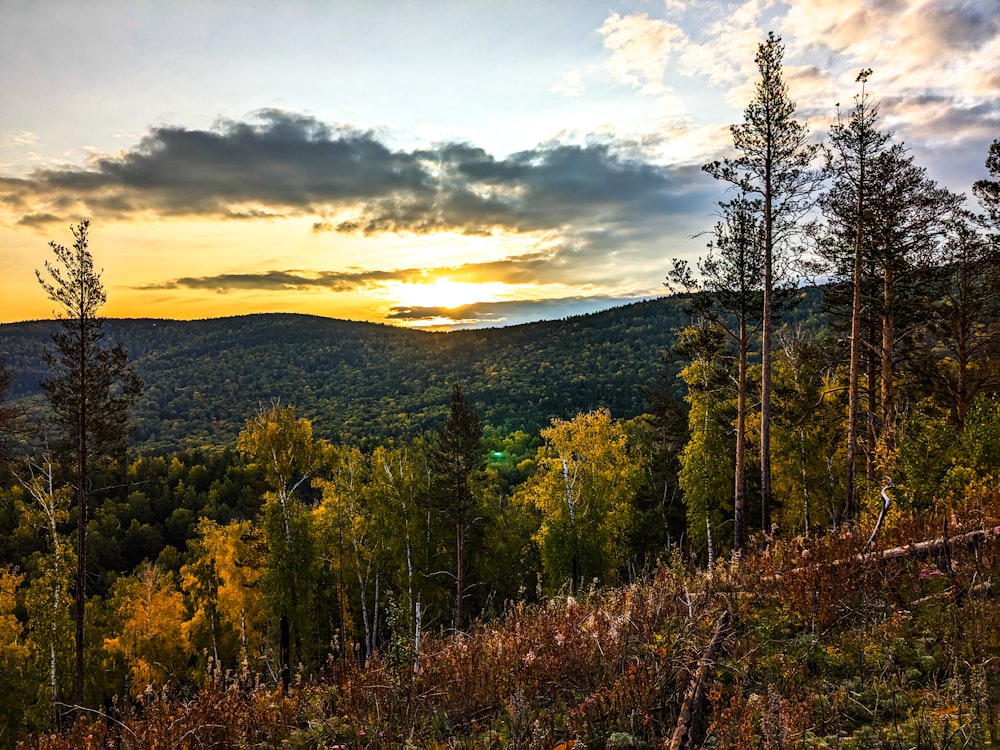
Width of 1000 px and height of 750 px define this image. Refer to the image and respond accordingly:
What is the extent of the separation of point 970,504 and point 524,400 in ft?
416

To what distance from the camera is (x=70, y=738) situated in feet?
16.9

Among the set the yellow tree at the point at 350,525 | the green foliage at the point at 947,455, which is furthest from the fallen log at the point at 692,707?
the yellow tree at the point at 350,525

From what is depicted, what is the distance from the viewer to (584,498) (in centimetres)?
2967

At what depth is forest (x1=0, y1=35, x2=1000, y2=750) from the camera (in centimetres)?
437

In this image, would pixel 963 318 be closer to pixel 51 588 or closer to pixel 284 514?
pixel 284 514

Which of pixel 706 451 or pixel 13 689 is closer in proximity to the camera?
pixel 13 689

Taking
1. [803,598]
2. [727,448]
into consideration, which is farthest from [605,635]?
[727,448]

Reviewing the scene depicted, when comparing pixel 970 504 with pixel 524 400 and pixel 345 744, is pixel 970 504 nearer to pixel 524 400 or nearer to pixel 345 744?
pixel 345 744

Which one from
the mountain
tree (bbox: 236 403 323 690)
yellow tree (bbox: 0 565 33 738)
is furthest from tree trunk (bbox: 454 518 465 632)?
the mountain

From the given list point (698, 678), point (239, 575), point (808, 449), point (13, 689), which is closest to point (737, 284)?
point (808, 449)

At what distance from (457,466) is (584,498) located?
22.4 feet

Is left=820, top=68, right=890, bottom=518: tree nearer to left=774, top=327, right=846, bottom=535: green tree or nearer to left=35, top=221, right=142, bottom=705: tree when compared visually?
left=774, top=327, right=846, bottom=535: green tree

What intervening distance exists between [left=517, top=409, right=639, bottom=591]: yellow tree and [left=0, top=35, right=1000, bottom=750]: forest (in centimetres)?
17

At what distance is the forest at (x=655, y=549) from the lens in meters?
4.37
